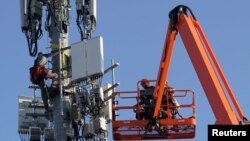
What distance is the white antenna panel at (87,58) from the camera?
148ft

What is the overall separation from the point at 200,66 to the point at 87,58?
13.5 metres

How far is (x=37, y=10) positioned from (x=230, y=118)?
20.8 m

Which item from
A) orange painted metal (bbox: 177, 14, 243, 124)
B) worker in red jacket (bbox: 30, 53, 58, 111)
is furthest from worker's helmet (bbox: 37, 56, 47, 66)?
orange painted metal (bbox: 177, 14, 243, 124)

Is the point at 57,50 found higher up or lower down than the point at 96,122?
higher up

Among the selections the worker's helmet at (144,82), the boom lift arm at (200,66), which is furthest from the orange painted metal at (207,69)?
the worker's helmet at (144,82)

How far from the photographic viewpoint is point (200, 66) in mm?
32781

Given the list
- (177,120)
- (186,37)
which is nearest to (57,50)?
(177,120)

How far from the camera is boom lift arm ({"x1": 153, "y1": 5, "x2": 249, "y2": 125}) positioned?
102 ft

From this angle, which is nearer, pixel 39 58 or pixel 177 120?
pixel 177 120

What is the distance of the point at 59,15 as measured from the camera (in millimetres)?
49062

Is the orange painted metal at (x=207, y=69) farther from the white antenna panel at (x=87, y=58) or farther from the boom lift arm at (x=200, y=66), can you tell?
the white antenna panel at (x=87, y=58)

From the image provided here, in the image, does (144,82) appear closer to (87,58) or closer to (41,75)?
(87,58)

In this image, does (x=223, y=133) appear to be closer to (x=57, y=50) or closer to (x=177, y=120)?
(x=177, y=120)

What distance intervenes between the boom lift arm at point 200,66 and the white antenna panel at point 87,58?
8.17m
